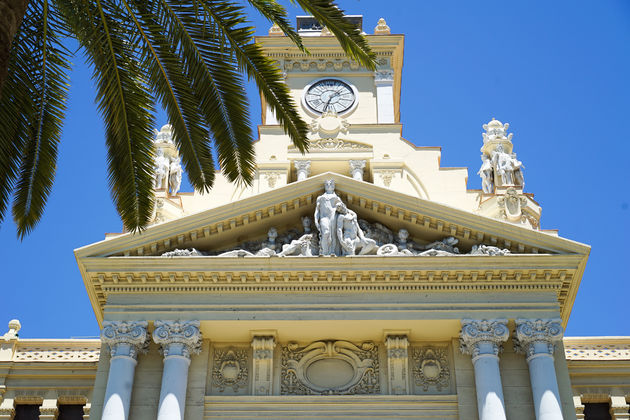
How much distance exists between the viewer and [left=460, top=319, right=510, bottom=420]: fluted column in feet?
67.7

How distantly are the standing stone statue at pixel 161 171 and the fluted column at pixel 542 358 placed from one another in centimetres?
1313

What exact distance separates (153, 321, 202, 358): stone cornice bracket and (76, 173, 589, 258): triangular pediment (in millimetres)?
1944

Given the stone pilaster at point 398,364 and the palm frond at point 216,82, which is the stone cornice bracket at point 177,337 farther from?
the palm frond at point 216,82

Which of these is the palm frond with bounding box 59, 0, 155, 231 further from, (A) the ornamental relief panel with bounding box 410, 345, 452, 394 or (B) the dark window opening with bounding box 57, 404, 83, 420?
(B) the dark window opening with bounding box 57, 404, 83, 420

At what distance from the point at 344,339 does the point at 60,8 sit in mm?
11424

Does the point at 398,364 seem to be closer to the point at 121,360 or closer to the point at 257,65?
the point at 121,360

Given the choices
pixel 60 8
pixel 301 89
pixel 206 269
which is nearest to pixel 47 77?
pixel 60 8

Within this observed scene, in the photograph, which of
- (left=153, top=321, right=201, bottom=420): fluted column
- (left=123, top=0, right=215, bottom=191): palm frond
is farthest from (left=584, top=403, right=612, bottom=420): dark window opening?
(left=123, top=0, right=215, bottom=191): palm frond

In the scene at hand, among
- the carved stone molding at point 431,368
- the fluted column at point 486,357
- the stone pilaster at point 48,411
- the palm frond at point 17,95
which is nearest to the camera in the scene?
the palm frond at point 17,95

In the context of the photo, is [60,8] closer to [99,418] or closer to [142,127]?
[142,127]

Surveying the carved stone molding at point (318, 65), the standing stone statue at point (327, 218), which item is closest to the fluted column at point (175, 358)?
the standing stone statue at point (327, 218)

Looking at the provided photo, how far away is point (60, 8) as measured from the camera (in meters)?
14.5

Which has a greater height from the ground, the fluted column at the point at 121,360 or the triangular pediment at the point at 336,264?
the triangular pediment at the point at 336,264

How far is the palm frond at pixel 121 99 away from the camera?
1465 cm
